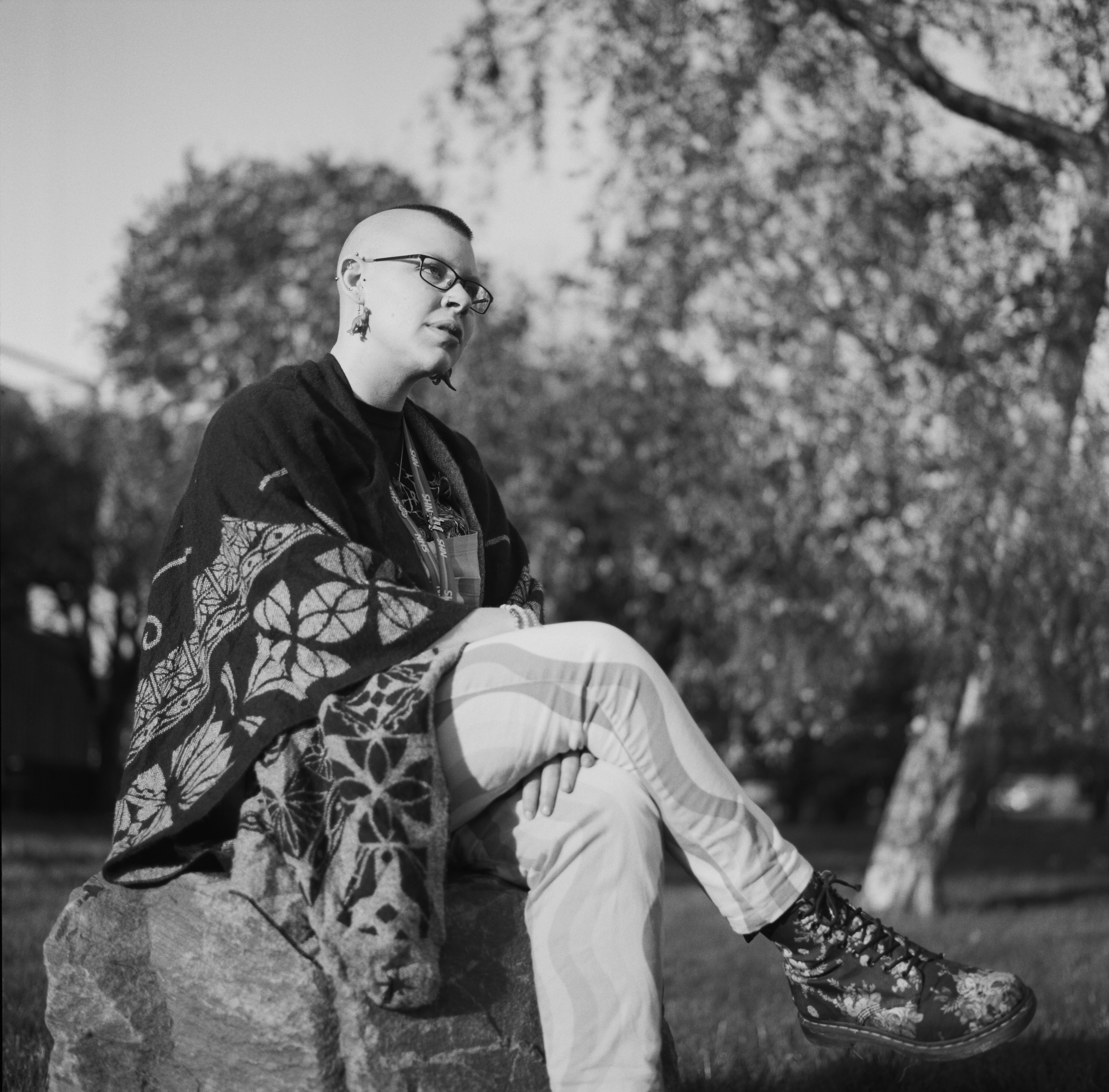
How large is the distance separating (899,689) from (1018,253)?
2347 cm

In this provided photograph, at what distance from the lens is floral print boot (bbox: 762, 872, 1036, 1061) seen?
2523mm

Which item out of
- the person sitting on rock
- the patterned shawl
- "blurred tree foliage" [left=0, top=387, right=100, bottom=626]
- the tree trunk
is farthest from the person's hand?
"blurred tree foliage" [left=0, top=387, right=100, bottom=626]

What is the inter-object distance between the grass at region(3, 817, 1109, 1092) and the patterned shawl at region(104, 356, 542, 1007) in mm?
1414

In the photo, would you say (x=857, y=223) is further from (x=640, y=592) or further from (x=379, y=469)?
(x=379, y=469)

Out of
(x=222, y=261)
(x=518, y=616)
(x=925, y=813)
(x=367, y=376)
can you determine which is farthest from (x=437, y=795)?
(x=222, y=261)

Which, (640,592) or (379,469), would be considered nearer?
(379,469)

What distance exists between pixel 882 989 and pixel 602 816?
64 centimetres

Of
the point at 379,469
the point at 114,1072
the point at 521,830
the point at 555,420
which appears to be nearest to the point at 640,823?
the point at 521,830

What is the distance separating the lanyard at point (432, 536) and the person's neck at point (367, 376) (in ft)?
0.50

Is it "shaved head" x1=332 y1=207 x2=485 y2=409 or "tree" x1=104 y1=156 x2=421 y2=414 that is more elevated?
"tree" x1=104 y1=156 x2=421 y2=414

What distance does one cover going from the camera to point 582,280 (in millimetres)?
11703

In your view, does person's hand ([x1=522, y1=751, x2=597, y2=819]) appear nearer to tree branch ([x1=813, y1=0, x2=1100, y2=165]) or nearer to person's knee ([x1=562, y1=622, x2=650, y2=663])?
person's knee ([x1=562, y1=622, x2=650, y2=663])

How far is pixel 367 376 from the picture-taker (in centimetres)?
321

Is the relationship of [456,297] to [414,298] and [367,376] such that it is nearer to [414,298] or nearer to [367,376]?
[414,298]
